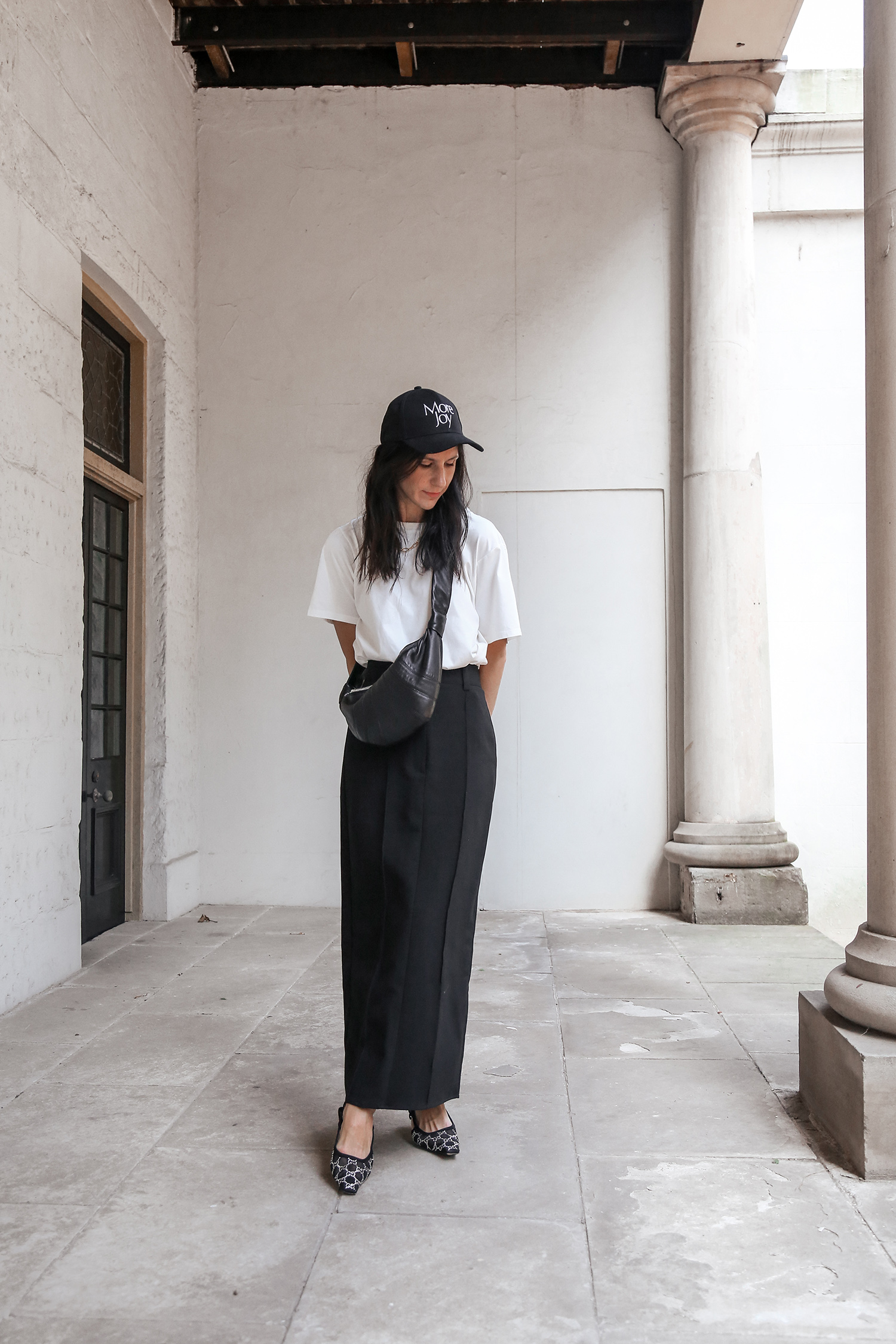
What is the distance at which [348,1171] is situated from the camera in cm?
245

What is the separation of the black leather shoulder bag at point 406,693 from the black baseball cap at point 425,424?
13.1 inches

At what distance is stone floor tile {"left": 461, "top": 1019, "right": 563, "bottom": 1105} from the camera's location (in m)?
3.14

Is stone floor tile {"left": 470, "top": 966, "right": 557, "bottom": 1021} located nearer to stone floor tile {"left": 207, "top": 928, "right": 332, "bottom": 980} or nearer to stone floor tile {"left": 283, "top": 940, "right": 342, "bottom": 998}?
stone floor tile {"left": 283, "top": 940, "right": 342, "bottom": 998}

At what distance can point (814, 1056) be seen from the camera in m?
2.88

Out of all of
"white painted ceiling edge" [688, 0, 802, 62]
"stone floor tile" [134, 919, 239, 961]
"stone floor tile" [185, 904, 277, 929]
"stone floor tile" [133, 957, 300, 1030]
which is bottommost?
"stone floor tile" [185, 904, 277, 929]

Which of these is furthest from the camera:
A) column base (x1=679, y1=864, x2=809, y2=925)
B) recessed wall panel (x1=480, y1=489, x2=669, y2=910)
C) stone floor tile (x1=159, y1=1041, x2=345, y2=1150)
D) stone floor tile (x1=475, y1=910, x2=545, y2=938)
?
recessed wall panel (x1=480, y1=489, x2=669, y2=910)

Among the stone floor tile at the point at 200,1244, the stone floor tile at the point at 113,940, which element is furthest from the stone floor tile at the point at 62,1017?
the stone floor tile at the point at 200,1244

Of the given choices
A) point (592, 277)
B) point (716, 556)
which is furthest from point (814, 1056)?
point (592, 277)

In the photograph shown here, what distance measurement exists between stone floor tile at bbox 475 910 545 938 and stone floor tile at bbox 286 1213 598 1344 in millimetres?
3068

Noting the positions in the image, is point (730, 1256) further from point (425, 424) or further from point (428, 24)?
point (428, 24)

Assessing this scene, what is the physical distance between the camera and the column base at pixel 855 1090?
8.16 feet

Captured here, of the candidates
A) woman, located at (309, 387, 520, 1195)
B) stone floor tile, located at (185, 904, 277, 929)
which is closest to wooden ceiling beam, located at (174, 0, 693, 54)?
woman, located at (309, 387, 520, 1195)

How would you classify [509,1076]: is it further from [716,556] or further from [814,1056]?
[716,556]

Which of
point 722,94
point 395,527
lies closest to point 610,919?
point 395,527
